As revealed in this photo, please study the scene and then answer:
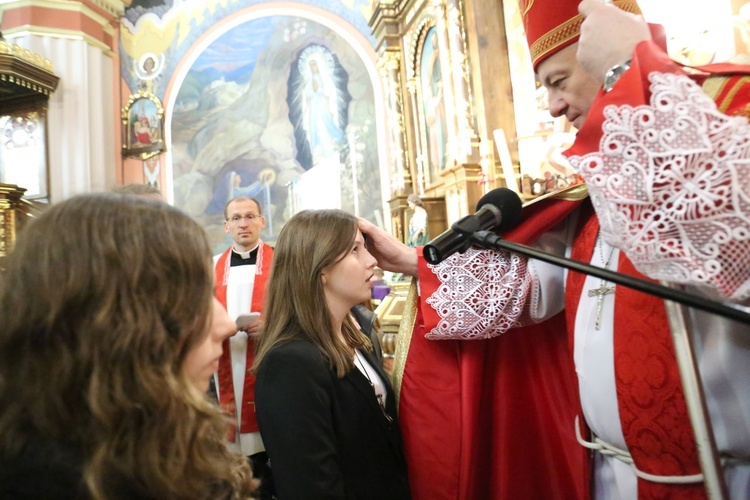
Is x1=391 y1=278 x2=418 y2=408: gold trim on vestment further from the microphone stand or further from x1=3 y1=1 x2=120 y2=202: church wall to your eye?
x1=3 y1=1 x2=120 y2=202: church wall

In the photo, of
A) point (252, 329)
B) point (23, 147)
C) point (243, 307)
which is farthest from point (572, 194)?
point (23, 147)

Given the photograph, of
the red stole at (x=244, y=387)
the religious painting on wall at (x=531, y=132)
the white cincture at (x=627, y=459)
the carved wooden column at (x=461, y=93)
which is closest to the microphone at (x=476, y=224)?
the white cincture at (x=627, y=459)

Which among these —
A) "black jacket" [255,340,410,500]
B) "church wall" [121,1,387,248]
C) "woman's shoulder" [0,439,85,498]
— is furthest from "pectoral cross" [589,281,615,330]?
"church wall" [121,1,387,248]

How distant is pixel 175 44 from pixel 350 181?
4813mm

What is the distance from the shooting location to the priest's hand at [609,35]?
1003mm

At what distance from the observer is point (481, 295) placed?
1.60 m

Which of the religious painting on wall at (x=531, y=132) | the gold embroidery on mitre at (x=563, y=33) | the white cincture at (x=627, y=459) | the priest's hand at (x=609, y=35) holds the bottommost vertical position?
the white cincture at (x=627, y=459)

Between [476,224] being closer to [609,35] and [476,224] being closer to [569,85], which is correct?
[609,35]

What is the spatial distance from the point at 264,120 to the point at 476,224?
436 inches

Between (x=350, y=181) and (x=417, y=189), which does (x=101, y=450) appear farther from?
(x=350, y=181)

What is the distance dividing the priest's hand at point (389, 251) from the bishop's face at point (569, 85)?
2.08 ft

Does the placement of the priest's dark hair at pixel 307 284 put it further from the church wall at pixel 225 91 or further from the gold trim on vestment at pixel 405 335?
the church wall at pixel 225 91

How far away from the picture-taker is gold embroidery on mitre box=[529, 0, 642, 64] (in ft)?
4.95

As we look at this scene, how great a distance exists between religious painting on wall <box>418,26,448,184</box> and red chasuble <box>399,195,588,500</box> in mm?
6102
